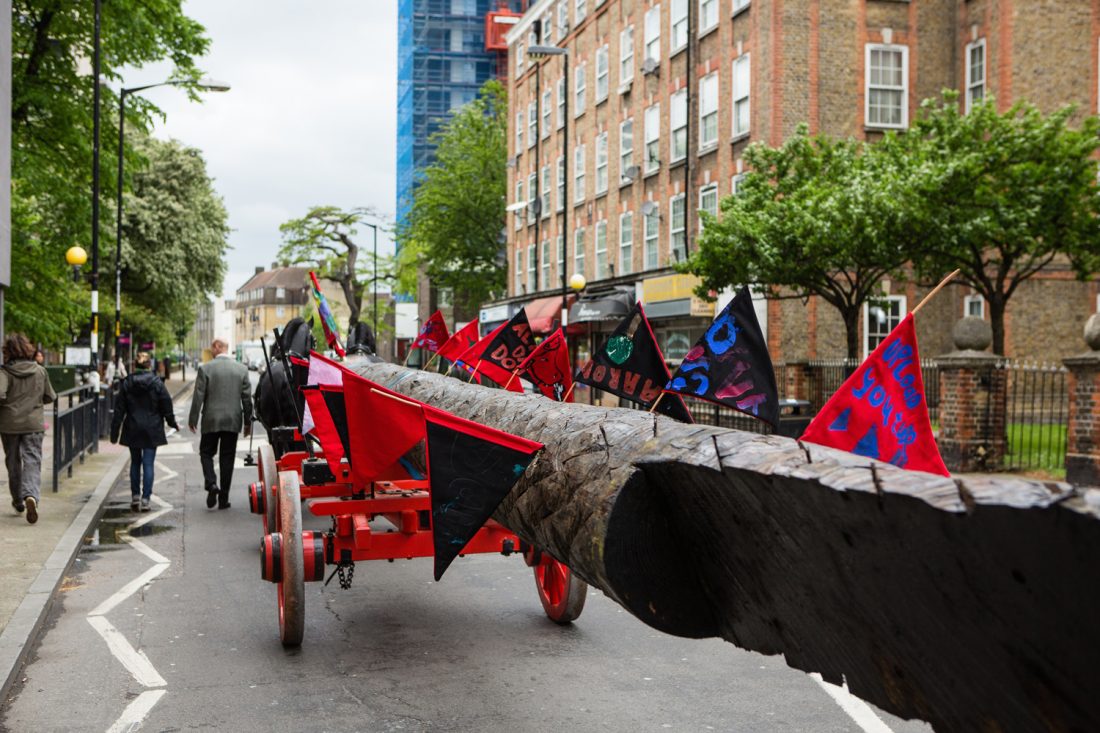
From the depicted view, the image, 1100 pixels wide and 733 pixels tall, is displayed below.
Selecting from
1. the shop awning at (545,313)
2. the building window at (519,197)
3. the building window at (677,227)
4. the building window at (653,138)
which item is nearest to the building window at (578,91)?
the building window at (653,138)

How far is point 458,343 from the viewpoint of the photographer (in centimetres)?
957

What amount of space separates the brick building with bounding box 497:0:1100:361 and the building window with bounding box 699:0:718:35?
55 mm

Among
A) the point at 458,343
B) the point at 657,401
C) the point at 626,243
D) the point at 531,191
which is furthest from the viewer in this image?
the point at 531,191

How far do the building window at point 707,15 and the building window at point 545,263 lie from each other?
1510 cm

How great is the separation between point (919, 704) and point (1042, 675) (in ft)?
1.57

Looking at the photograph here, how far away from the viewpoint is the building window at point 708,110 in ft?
101

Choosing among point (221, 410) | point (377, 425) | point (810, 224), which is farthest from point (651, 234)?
point (377, 425)

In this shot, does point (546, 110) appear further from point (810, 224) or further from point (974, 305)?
point (810, 224)

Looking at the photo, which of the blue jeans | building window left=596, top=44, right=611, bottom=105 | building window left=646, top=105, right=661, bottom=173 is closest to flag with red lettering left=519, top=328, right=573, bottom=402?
the blue jeans

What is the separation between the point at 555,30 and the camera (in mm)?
44344

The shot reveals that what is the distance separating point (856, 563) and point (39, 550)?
26.5 feet

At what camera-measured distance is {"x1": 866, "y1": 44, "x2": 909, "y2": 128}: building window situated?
92.8ft

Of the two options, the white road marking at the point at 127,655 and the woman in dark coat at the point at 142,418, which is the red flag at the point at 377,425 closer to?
the white road marking at the point at 127,655

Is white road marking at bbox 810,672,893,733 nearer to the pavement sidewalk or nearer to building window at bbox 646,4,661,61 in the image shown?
the pavement sidewalk
